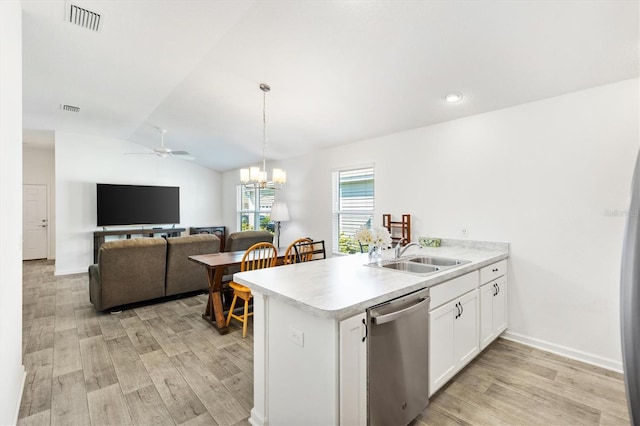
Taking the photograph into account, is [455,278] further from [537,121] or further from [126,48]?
[126,48]

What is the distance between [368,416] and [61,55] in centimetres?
433

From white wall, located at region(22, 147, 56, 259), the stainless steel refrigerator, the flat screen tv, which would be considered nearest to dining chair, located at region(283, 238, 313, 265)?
the stainless steel refrigerator

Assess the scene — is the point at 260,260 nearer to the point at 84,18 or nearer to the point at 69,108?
the point at 84,18

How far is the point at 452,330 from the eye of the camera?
7.11 feet

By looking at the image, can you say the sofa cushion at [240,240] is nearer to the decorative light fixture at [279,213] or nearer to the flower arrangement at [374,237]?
the decorative light fixture at [279,213]

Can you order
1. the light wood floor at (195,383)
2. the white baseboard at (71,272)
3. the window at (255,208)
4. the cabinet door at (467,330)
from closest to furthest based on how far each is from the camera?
the light wood floor at (195,383)
the cabinet door at (467,330)
the white baseboard at (71,272)
the window at (255,208)

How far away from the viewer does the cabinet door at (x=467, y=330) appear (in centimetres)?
225

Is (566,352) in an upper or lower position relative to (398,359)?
lower

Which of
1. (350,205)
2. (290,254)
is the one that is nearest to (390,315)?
(290,254)

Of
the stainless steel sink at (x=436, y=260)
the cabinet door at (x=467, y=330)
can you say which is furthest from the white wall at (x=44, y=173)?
the cabinet door at (x=467, y=330)

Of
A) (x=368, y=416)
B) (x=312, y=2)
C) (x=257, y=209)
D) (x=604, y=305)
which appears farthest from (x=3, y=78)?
(x=257, y=209)

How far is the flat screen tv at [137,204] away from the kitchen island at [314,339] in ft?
19.4

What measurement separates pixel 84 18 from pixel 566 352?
5264 mm

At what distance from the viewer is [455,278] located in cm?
222
